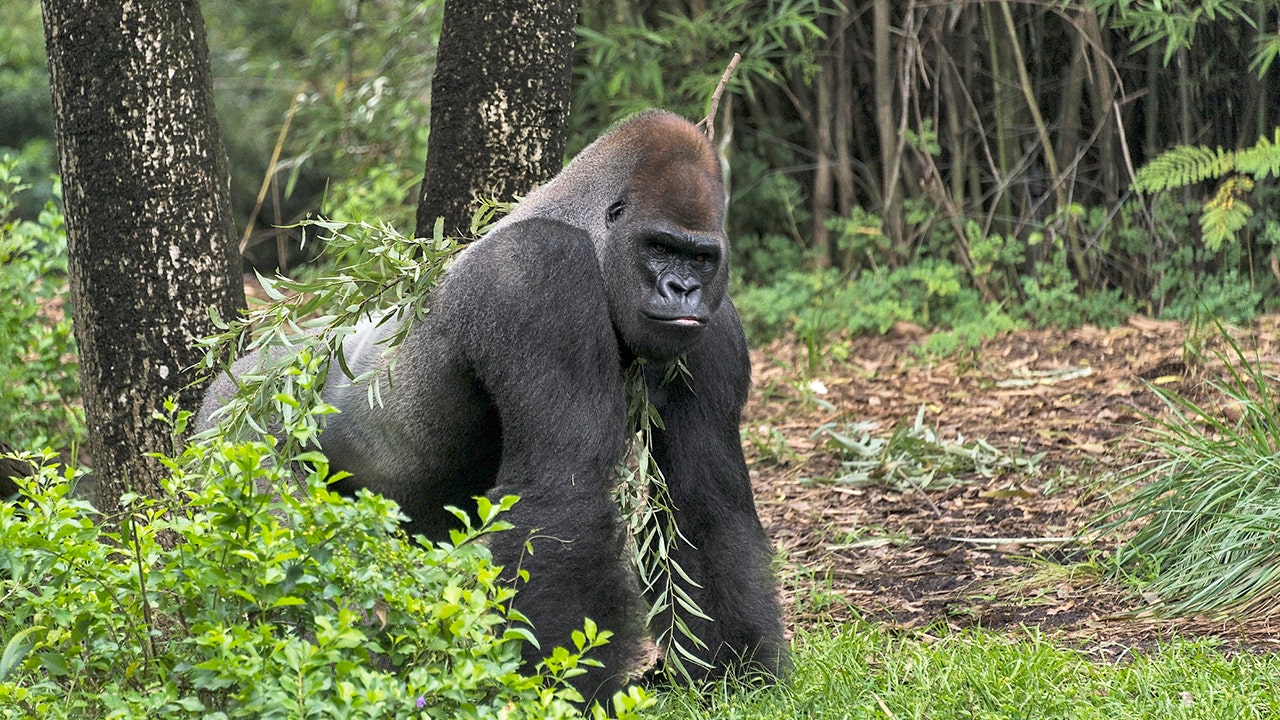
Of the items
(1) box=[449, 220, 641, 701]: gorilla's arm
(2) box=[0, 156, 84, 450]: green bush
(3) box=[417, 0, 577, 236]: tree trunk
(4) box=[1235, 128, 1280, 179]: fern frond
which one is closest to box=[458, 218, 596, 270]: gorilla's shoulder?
(1) box=[449, 220, 641, 701]: gorilla's arm

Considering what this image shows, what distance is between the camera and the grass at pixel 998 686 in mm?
2893

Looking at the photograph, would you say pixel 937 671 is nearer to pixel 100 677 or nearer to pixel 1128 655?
pixel 1128 655

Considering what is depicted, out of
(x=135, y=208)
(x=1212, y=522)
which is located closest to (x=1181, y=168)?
(x=1212, y=522)

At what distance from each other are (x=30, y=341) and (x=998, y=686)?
3.91m

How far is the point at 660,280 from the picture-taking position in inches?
127

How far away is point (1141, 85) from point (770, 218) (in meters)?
2.24

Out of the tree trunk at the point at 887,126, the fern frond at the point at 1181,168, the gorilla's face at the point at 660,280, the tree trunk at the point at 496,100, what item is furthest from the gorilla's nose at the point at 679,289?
the tree trunk at the point at 887,126

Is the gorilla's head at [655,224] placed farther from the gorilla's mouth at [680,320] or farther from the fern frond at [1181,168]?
the fern frond at [1181,168]

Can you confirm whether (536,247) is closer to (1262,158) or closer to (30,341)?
(30,341)

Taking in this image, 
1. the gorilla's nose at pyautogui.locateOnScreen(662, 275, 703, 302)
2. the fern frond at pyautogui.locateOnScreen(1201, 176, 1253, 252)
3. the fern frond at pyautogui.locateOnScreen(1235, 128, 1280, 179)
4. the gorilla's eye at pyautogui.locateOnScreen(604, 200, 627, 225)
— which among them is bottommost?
the fern frond at pyautogui.locateOnScreen(1201, 176, 1253, 252)

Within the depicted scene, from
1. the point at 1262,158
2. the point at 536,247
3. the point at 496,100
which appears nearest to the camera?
the point at 536,247

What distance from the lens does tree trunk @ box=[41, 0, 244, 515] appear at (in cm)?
384

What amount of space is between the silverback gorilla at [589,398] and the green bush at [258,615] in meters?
0.58

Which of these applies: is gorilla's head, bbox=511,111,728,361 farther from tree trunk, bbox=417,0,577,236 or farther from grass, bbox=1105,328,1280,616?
grass, bbox=1105,328,1280,616
